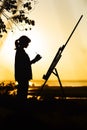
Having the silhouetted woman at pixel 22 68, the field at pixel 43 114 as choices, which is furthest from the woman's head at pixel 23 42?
the field at pixel 43 114

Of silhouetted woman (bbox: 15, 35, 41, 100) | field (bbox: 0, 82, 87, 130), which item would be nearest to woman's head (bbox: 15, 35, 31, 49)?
silhouetted woman (bbox: 15, 35, 41, 100)

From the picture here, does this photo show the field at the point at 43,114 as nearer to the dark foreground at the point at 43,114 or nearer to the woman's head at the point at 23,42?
the dark foreground at the point at 43,114

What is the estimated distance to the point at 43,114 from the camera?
9641 mm

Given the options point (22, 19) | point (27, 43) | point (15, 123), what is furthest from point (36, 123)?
point (22, 19)

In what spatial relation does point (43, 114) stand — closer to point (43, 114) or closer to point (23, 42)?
point (43, 114)

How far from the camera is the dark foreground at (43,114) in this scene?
796cm

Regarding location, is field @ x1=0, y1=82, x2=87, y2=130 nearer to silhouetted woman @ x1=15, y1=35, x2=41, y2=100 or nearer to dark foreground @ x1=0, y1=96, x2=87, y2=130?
dark foreground @ x1=0, y1=96, x2=87, y2=130

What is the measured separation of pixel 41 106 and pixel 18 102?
3.72ft

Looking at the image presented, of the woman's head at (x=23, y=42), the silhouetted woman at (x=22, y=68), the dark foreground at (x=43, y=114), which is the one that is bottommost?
the dark foreground at (x=43, y=114)

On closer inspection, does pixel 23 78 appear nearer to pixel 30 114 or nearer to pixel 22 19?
pixel 30 114

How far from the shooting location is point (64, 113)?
9906mm

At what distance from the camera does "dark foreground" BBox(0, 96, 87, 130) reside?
7965 mm

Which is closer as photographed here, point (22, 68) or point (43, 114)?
point (43, 114)

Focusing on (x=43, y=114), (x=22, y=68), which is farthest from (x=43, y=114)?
(x=22, y=68)
